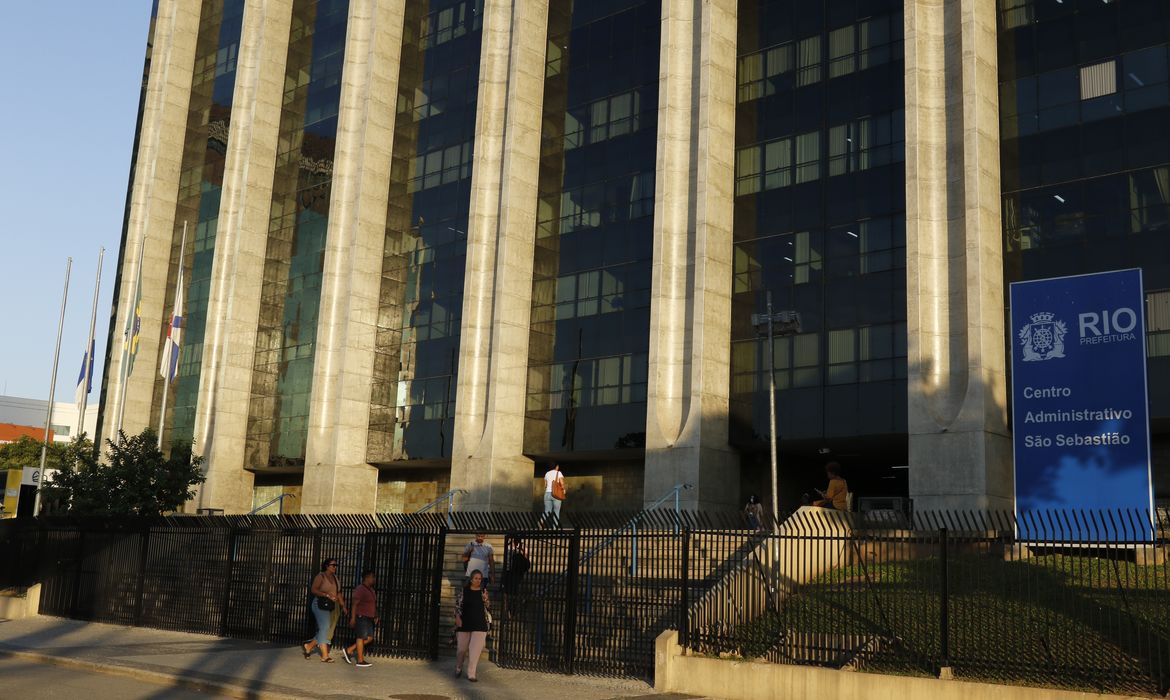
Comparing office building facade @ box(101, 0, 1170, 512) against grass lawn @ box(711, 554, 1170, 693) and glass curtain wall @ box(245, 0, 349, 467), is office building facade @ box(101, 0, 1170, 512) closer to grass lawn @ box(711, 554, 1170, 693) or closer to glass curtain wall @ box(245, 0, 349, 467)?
glass curtain wall @ box(245, 0, 349, 467)

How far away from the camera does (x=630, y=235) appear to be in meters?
37.0

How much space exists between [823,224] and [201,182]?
35.5 meters

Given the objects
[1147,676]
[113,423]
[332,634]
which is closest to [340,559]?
[332,634]

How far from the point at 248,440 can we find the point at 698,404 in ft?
79.8

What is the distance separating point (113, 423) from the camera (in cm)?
5441

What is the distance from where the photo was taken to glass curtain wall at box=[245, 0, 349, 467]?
4709cm

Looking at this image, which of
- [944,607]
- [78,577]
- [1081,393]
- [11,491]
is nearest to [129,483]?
[78,577]

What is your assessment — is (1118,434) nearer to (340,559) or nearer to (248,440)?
(340,559)

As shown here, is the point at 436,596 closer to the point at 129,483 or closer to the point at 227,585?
the point at 227,585

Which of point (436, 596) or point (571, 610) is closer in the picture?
point (571, 610)

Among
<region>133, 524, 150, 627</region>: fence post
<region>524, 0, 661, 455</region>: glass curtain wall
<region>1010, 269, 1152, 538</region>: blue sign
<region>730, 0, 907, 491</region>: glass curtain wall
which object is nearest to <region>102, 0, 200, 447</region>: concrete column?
<region>524, 0, 661, 455</region>: glass curtain wall

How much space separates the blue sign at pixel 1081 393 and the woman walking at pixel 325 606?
38.9 ft

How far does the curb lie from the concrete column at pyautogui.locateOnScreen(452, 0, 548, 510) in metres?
20.8

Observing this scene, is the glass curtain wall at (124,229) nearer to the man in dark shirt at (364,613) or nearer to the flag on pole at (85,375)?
the flag on pole at (85,375)
